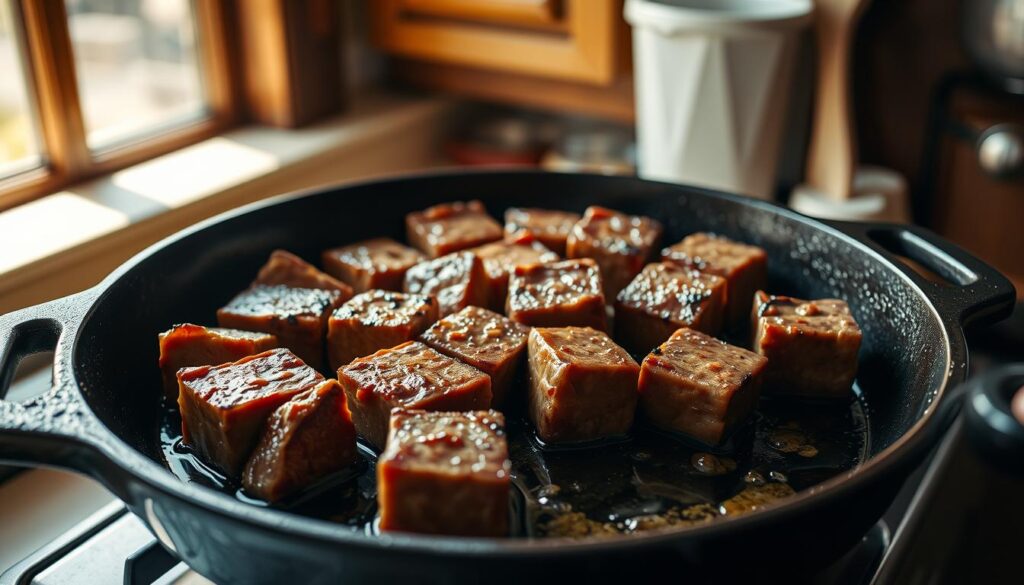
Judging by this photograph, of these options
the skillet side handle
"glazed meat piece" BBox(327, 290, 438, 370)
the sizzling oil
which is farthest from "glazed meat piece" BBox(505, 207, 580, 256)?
the skillet side handle

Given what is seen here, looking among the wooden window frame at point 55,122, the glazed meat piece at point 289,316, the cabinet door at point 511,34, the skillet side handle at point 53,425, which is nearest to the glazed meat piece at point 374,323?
the glazed meat piece at point 289,316

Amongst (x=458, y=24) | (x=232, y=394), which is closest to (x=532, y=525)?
(x=232, y=394)

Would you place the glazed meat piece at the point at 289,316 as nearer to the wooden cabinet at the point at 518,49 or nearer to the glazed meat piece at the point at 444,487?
the glazed meat piece at the point at 444,487

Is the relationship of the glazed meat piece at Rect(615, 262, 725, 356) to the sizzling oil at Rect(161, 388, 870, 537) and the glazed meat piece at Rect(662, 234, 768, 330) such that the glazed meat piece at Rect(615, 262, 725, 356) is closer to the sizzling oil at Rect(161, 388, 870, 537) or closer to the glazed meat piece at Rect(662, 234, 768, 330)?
the glazed meat piece at Rect(662, 234, 768, 330)

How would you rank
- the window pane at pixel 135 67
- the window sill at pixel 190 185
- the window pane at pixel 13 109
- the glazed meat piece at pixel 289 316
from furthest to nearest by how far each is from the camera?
1. the window pane at pixel 135 67
2. the window pane at pixel 13 109
3. the window sill at pixel 190 185
4. the glazed meat piece at pixel 289 316

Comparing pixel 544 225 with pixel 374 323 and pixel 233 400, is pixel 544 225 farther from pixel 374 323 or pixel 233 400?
pixel 233 400

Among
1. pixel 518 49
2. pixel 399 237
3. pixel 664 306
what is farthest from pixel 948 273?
pixel 518 49

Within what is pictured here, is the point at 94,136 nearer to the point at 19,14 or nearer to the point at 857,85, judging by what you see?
the point at 19,14
